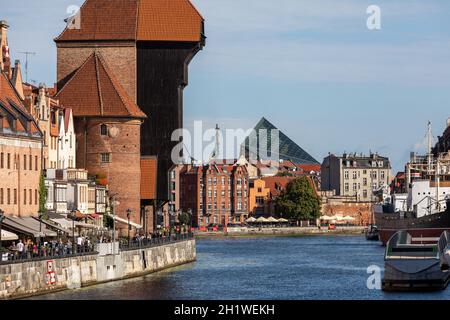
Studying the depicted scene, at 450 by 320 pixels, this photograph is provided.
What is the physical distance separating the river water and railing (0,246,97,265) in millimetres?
1688

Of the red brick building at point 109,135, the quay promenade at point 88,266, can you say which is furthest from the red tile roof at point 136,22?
the quay promenade at point 88,266

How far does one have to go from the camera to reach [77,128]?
104 metres

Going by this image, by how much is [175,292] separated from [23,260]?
11.4m

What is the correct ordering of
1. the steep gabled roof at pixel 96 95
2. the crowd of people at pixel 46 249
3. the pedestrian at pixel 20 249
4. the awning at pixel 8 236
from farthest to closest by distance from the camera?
the steep gabled roof at pixel 96 95, the awning at pixel 8 236, the pedestrian at pixel 20 249, the crowd of people at pixel 46 249

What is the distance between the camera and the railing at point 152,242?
80.2 meters

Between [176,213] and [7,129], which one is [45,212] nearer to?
[7,129]

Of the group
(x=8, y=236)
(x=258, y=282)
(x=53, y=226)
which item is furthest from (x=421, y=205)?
(x=8, y=236)

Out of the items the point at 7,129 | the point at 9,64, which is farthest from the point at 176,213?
the point at 7,129

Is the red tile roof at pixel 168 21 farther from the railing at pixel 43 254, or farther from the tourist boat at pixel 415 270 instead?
the railing at pixel 43 254

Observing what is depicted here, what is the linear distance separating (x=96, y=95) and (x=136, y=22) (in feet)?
25.6

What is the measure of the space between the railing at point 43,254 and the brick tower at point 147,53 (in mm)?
38935

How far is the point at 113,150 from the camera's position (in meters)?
104

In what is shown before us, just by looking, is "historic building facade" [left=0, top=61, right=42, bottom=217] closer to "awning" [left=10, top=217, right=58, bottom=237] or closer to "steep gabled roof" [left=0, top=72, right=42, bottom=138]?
"steep gabled roof" [left=0, top=72, right=42, bottom=138]

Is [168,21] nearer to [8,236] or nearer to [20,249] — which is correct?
[8,236]
